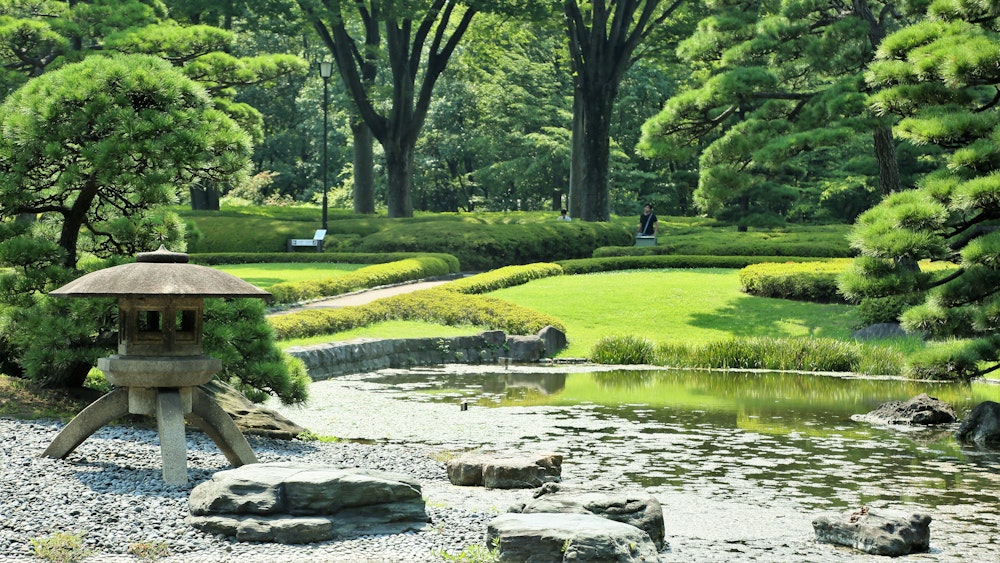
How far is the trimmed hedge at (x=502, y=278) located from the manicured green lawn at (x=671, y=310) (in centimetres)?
30

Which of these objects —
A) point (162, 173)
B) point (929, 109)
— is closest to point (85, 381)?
point (162, 173)

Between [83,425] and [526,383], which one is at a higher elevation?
[83,425]

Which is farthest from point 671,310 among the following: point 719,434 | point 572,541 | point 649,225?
point 572,541

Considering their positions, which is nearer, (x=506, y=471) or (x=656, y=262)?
(x=506, y=471)

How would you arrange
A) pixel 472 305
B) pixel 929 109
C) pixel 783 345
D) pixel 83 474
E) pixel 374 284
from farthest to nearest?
pixel 374 284 → pixel 472 305 → pixel 783 345 → pixel 929 109 → pixel 83 474

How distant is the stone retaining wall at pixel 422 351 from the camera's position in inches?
645

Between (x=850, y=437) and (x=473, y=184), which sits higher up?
(x=473, y=184)

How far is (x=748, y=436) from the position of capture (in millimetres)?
11492

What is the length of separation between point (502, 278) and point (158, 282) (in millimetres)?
16494

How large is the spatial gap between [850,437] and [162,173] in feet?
24.1

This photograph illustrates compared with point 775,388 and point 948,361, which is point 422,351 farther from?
point 948,361

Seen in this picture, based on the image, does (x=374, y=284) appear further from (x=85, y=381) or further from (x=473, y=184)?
(x=473, y=184)

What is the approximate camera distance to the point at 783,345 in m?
18.2

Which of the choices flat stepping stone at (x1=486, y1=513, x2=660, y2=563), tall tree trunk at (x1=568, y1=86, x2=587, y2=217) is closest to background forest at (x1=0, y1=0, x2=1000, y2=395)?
tall tree trunk at (x1=568, y1=86, x2=587, y2=217)
